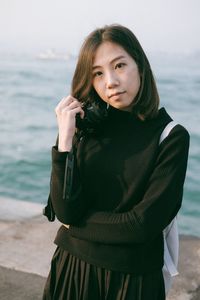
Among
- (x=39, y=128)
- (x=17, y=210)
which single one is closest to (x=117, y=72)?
(x=17, y=210)

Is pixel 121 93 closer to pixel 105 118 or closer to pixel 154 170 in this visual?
pixel 105 118

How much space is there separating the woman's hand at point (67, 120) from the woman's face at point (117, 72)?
13 centimetres

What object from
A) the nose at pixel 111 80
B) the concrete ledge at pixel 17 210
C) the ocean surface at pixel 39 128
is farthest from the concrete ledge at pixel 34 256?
the ocean surface at pixel 39 128

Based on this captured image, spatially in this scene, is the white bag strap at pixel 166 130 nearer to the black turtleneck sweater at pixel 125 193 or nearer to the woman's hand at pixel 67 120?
the black turtleneck sweater at pixel 125 193

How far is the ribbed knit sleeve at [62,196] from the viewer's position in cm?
166

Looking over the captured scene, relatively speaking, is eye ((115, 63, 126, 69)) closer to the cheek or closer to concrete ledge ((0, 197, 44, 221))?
the cheek

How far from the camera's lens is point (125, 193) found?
1.68 meters

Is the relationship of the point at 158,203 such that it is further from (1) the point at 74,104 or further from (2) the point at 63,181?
(1) the point at 74,104

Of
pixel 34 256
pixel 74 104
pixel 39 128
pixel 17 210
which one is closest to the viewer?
pixel 74 104

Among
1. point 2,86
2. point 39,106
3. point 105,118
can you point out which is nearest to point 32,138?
point 39,106

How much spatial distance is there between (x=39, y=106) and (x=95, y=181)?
65.2 feet

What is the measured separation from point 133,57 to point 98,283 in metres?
0.79

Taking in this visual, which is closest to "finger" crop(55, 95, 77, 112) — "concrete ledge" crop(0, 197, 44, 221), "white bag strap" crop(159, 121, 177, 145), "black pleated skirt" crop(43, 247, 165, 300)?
"white bag strap" crop(159, 121, 177, 145)

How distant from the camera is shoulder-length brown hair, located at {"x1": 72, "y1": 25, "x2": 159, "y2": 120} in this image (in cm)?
170
